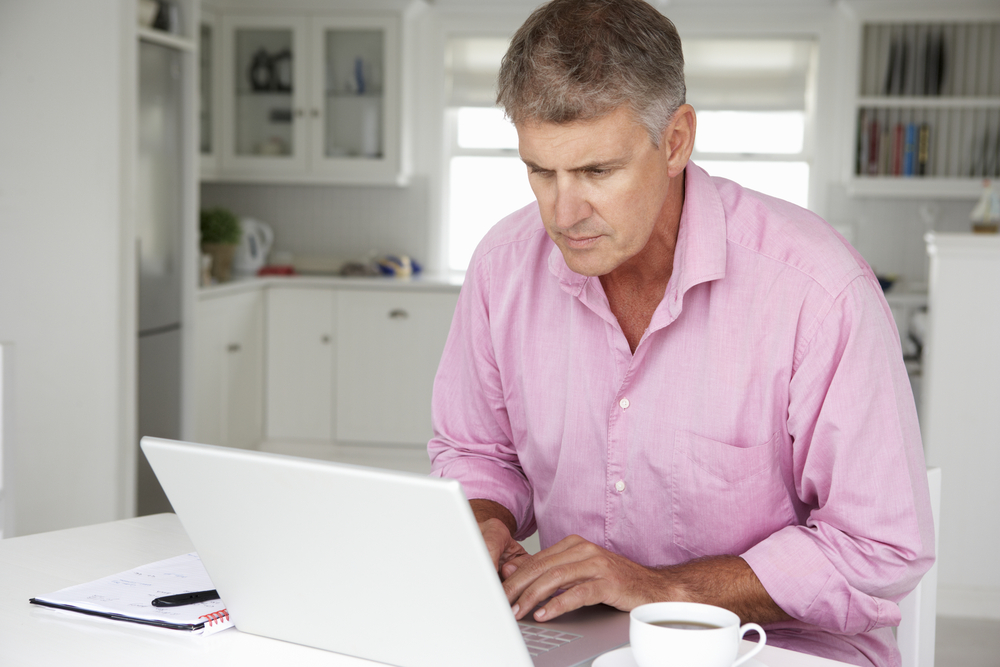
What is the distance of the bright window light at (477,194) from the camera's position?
18.9ft

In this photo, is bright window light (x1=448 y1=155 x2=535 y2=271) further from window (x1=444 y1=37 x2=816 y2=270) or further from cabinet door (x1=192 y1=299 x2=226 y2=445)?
cabinet door (x1=192 y1=299 x2=226 y2=445)

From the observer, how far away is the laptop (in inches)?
31.2

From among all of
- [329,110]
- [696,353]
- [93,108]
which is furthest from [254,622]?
[329,110]

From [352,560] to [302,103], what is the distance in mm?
4751

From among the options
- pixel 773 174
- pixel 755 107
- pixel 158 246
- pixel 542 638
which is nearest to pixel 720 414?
pixel 542 638

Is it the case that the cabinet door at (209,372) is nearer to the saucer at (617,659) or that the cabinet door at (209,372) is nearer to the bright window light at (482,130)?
the bright window light at (482,130)

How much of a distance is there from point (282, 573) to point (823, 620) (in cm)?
63

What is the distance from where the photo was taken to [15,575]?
120cm

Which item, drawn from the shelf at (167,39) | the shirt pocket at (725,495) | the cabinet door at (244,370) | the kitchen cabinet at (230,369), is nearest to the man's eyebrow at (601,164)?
the shirt pocket at (725,495)

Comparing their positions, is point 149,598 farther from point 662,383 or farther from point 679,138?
point 679,138

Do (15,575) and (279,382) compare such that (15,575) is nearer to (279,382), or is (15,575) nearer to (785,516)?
(785,516)

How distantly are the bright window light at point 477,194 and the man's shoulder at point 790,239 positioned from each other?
14.4 feet

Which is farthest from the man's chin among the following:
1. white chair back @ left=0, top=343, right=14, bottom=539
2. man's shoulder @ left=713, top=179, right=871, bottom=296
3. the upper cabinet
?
the upper cabinet

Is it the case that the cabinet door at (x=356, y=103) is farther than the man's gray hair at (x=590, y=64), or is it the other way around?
the cabinet door at (x=356, y=103)
